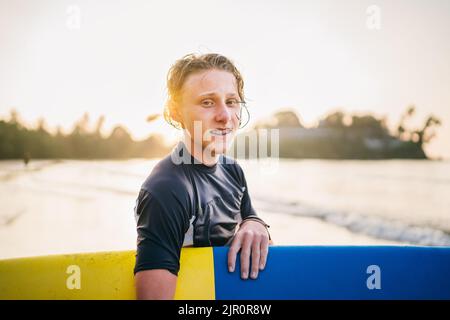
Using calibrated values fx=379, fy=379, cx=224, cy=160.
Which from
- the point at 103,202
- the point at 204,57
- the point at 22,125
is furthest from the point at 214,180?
the point at 22,125

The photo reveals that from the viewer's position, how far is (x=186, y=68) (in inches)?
50.1

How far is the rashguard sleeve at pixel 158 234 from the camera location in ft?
3.28

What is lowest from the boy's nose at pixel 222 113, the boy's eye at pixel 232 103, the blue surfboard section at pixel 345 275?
the blue surfboard section at pixel 345 275

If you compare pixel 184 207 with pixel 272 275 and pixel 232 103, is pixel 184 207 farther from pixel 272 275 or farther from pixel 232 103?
pixel 272 275

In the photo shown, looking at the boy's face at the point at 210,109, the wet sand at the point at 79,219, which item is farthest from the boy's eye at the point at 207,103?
the wet sand at the point at 79,219

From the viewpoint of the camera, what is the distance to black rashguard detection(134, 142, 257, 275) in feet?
3.32

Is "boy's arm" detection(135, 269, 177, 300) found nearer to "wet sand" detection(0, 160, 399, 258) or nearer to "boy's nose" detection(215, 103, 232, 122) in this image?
"boy's nose" detection(215, 103, 232, 122)

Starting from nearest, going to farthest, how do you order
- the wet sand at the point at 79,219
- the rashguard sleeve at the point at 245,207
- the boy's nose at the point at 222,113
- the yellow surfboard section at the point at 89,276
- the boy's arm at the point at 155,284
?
the boy's arm at the point at 155,284
the boy's nose at the point at 222,113
the yellow surfboard section at the point at 89,276
the rashguard sleeve at the point at 245,207
the wet sand at the point at 79,219

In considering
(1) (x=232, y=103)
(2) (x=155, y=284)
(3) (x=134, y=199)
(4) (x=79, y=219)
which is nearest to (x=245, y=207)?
(1) (x=232, y=103)

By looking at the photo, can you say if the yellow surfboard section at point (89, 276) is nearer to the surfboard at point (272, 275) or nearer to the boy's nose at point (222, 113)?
the surfboard at point (272, 275)

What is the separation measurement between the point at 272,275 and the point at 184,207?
1.67 ft

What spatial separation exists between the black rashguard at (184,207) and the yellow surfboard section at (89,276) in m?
0.11
